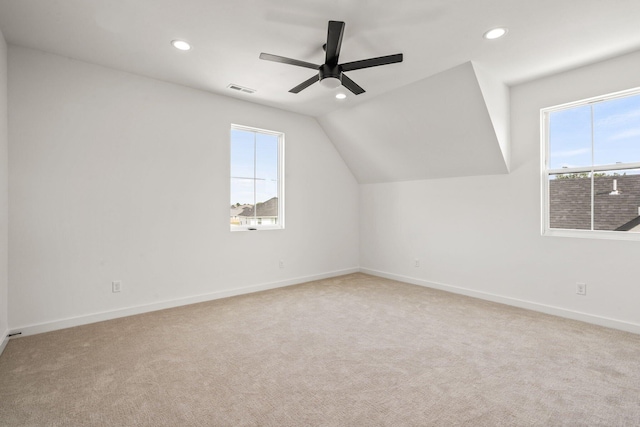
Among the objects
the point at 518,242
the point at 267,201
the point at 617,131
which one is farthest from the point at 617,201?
the point at 267,201

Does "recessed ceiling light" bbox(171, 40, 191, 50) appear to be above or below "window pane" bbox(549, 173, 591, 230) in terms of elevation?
above

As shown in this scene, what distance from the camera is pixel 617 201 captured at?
320 cm

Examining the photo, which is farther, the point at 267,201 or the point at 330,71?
the point at 267,201

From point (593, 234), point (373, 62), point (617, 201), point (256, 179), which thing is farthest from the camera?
point (256, 179)

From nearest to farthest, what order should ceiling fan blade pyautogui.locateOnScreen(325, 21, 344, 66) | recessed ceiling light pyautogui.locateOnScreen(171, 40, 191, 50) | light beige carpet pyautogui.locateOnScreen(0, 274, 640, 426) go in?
light beige carpet pyautogui.locateOnScreen(0, 274, 640, 426), ceiling fan blade pyautogui.locateOnScreen(325, 21, 344, 66), recessed ceiling light pyautogui.locateOnScreen(171, 40, 191, 50)

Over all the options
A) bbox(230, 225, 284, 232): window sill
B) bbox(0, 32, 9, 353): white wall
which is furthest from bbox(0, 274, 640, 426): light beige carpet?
bbox(230, 225, 284, 232): window sill

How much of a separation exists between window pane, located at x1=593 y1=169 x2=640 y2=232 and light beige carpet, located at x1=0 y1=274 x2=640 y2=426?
3.50 feet

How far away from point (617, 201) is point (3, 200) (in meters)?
5.83

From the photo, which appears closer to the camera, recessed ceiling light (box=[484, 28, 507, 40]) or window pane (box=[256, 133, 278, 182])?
recessed ceiling light (box=[484, 28, 507, 40])

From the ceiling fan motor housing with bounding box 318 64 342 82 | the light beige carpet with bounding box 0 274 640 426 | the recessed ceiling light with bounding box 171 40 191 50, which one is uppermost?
the recessed ceiling light with bounding box 171 40 191 50

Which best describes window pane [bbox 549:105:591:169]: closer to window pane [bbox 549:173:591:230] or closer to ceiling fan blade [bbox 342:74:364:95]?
window pane [bbox 549:173:591:230]

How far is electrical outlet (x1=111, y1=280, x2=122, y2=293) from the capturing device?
11.2ft

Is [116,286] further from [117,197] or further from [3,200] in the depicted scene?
[3,200]

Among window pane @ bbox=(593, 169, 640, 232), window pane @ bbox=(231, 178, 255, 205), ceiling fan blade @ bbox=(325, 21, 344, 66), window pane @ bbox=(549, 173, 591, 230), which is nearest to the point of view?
ceiling fan blade @ bbox=(325, 21, 344, 66)
